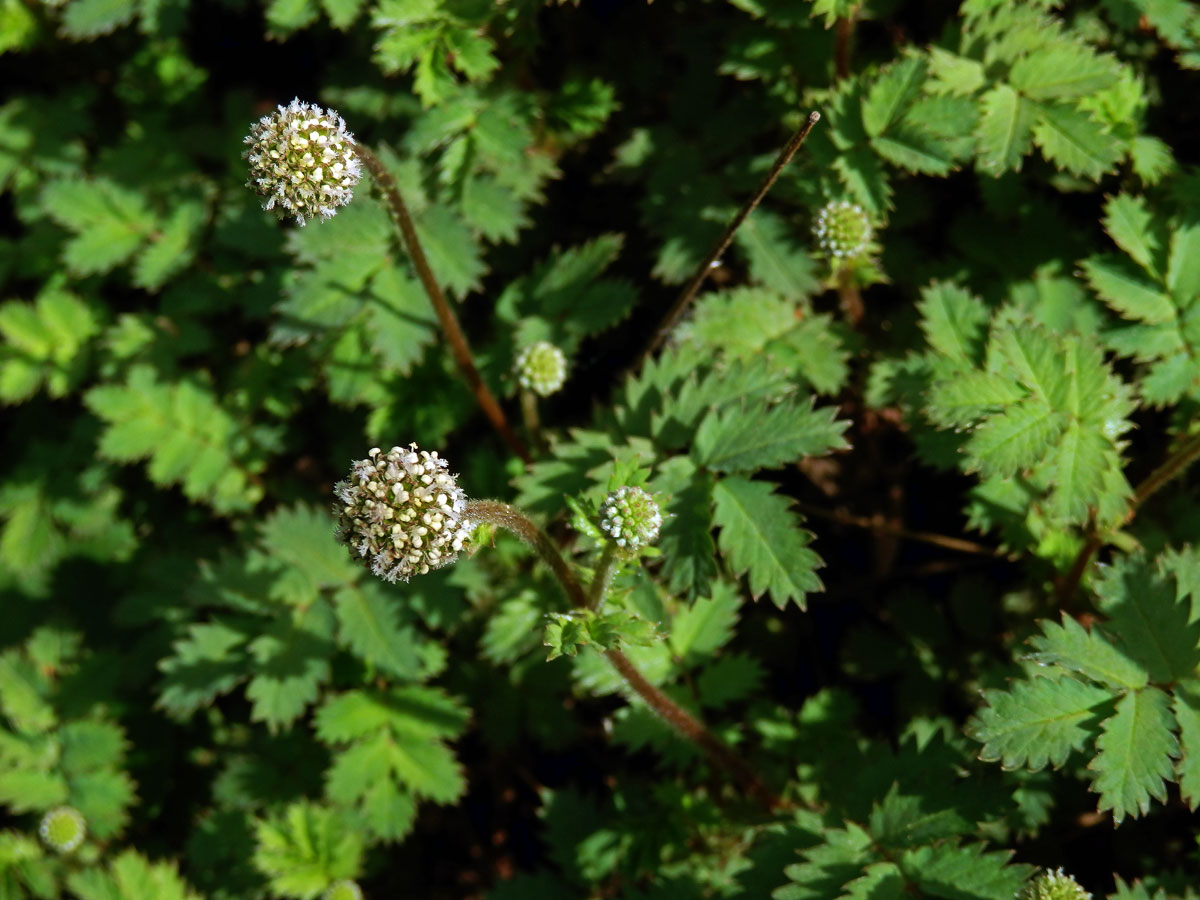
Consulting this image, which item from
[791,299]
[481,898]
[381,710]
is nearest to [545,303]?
[791,299]

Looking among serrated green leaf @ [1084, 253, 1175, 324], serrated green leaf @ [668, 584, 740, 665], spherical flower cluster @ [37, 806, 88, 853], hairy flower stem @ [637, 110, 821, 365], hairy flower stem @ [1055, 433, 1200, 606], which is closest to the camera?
hairy flower stem @ [637, 110, 821, 365]

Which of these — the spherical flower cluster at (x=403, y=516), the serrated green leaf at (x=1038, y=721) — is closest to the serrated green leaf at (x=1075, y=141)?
the serrated green leaf at (x=1038, y=721)

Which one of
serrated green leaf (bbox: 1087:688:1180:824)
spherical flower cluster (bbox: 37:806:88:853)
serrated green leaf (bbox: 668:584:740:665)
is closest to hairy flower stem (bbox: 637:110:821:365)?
serrated green leaf (bbox: 668:584:740:665)

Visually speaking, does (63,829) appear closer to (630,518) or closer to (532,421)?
(532,421)

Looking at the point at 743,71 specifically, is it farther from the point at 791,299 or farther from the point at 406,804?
the point at 406,804

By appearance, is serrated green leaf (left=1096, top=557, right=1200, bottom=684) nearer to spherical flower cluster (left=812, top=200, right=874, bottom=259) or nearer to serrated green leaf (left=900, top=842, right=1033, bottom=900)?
serrated green leaf (left=900, top=842, right=1033, bottom=900)

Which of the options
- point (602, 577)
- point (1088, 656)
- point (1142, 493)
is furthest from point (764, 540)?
point (1142, 493)

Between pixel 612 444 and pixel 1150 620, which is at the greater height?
pixel 1150 620

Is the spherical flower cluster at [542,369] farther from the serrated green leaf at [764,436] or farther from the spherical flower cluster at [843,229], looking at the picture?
the spherical flower cluster at [843,229]
